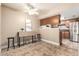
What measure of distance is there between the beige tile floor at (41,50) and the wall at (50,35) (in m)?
0.17

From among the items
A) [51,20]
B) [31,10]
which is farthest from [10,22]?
[51,20]

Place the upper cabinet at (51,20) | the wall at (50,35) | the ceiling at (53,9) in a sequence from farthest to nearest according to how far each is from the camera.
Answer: the wall at (50,35) → the upper cabinet at (51,20) → the ceiling at (53,9)

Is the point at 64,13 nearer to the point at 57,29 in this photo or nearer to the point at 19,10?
the point at 57,29

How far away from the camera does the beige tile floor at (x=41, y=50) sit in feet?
9.41

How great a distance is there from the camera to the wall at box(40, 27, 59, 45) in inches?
130

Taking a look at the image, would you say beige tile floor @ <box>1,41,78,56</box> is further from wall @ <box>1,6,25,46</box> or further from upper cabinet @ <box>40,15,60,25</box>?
upper cabinet @ <box>40,15,60,25</box>

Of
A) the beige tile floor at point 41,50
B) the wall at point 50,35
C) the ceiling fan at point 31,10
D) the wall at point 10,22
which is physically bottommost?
the beige tile floor at point 41,50

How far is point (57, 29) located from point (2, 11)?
2.11 m

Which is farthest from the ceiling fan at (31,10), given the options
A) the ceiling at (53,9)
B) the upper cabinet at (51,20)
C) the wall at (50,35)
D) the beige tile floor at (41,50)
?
the beige tile floor at (41,50)

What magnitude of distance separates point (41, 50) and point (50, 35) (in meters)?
→ 0.74

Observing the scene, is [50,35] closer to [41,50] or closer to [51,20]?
[51,20]

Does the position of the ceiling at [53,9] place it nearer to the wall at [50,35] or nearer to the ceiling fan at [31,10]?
the ceiling fan at [31,10]

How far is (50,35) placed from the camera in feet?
11.5

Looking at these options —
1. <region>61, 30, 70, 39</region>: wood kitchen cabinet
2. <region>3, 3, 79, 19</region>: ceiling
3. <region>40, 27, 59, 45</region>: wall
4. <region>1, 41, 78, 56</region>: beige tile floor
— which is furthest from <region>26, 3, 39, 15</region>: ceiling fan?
<region>61, 30, 70, 39</region>: wood kitchen cabinet
